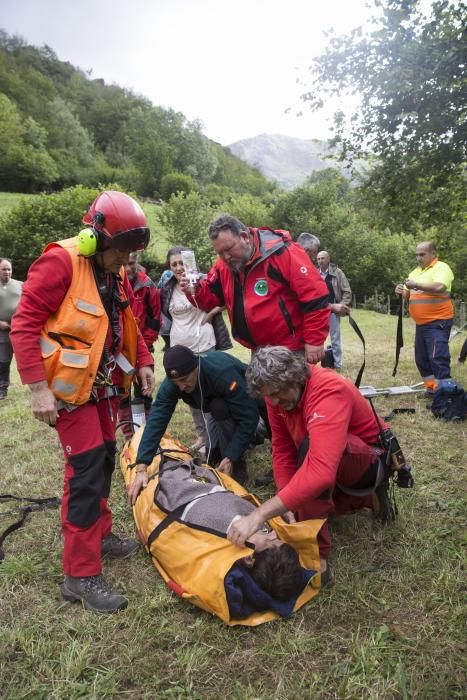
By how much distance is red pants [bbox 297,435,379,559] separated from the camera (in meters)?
2.81

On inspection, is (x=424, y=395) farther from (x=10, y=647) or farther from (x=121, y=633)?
(x=10, y=647)

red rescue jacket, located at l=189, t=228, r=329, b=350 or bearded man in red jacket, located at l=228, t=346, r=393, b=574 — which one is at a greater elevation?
A: red rescue jacket, located at l=189, t=228, r=329, b=350

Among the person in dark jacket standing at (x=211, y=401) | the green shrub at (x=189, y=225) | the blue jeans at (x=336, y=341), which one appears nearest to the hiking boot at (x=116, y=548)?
the person in dark jacket standing at (x=211, y=401)

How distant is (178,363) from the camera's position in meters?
3.64

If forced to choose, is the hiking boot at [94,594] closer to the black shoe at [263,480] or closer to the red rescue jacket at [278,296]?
the black shoe at [263,480]

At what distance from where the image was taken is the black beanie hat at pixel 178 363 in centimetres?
365

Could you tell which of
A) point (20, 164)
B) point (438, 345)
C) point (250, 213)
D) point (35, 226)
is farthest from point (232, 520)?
point (20, 164)

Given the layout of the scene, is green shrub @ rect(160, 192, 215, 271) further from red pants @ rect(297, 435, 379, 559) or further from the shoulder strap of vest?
red pants @ rect(297, 435, 379, 559)

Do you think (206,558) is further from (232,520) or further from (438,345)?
(438,345)

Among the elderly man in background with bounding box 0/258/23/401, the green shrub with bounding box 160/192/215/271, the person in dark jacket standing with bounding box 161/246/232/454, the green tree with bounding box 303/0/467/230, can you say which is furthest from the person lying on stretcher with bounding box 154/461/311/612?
the green shrub with bounding box 160/192/215/271

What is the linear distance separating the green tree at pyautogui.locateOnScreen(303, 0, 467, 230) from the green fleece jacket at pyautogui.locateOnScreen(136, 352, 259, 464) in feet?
23.2

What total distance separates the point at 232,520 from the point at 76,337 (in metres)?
1.37

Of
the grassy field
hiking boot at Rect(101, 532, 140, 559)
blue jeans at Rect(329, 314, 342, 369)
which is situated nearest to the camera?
the grassy field

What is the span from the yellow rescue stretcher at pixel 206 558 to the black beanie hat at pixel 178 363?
3.42 ft
